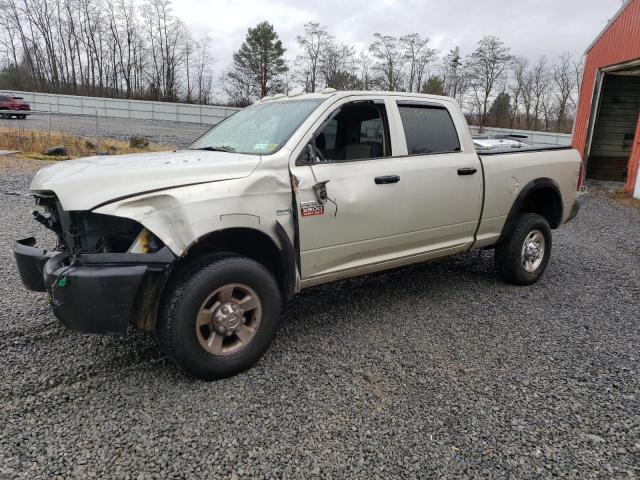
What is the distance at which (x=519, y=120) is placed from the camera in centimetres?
4459

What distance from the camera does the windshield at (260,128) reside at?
11.4ft

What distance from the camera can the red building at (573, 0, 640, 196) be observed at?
1260cm

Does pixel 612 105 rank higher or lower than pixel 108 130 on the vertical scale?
higher

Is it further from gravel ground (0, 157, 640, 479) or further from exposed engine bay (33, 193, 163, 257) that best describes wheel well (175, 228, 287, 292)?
gravel ground (0, 157, 640, 479)

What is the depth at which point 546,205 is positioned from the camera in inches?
211

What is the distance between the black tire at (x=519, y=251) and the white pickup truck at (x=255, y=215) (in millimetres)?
283

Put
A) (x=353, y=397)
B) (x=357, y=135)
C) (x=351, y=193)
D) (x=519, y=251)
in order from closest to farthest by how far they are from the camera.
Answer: (x=353, y=397) < (x=351, y=193) < (x=357, y=135) < (x=519, y=251)

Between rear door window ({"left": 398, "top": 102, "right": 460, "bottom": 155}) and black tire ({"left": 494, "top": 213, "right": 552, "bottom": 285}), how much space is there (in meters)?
1.20

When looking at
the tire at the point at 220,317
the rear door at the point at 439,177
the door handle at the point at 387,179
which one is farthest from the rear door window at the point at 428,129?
the tire at the point at 220,317

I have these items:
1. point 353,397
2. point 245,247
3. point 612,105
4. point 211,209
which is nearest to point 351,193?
point 245,247

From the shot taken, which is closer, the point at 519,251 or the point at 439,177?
the point at 439,177

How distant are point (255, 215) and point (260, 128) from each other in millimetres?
1066

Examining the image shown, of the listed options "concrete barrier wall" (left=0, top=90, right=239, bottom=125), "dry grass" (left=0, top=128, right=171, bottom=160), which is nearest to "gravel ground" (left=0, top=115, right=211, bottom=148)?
"concrete barrier wall" (left=0, top=90, right=239, bottom=125)

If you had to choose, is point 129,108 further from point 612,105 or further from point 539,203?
point 539,203
